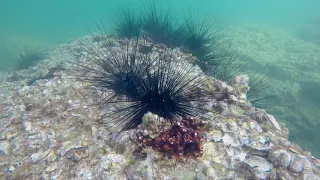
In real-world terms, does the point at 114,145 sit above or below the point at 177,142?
below

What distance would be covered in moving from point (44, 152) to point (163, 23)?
21.5 feet

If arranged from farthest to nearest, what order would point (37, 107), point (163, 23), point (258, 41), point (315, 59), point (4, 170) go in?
point (258, 41) < point (315, 59) < point (163, 23) < point (37, 107) < point (4, 170)

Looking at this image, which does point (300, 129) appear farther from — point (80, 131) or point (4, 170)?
point (4, 170)

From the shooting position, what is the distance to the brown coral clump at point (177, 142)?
9.84 ft

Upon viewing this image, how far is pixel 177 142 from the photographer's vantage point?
118 inches

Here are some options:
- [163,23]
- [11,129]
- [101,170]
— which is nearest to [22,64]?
[163,23]

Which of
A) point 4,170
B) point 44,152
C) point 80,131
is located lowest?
point 4,170

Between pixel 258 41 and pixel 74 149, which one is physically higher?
pixel 258 41

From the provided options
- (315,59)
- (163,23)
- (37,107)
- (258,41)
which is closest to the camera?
(37,107)

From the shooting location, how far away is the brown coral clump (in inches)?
118

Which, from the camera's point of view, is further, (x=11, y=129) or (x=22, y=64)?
(x=22, y=64)

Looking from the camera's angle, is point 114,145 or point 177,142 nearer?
point 177,142

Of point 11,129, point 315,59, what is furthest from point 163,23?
point 315,59

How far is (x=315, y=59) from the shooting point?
53.2 feet
